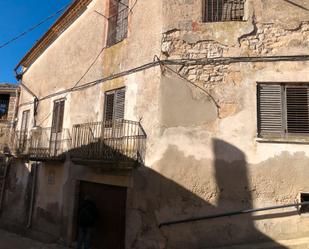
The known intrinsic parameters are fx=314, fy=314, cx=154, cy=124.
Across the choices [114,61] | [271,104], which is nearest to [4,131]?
[114,61]

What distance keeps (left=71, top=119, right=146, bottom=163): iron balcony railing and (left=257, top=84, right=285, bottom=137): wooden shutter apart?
292 cm

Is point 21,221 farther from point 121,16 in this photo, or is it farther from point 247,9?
point 247,9

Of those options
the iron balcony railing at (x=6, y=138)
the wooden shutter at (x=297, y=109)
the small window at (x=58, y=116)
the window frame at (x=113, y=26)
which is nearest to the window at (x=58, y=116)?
the small window at (x=58, y=116)

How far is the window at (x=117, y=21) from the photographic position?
32.4ft

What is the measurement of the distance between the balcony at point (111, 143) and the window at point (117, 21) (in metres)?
2.82

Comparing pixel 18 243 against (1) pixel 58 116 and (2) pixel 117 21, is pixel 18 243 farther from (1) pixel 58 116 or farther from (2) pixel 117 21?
(2) pixel 117 21

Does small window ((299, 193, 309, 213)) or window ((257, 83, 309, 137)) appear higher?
window ((257, 83, 309, 137))

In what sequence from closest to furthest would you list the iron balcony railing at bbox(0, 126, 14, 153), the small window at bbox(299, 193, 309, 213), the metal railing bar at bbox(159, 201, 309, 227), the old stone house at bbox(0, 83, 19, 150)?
the metal railing bar at bbox(159, 201, 309, 227) → the small window at bbox(299, 193, 309, 213) → the iron balcony railing at bbox(0, 126, 14, 153) → the old stone house at bbox(0, 83, 19, 150)

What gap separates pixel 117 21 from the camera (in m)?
10.3

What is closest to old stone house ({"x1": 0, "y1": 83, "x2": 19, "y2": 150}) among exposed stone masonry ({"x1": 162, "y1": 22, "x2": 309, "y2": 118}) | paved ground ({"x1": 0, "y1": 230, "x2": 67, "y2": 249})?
paved ground ({"x1": 0, "y1": 230, "x2": 67, "y2": 249})

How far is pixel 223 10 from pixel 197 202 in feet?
16.6

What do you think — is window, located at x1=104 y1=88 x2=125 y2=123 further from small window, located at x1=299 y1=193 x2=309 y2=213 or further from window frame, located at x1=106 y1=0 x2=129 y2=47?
small window, located at x1=299 y1=193 x2=309 y2=213

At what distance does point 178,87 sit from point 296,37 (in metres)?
3.07

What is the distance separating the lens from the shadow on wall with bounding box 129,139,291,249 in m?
7.05
